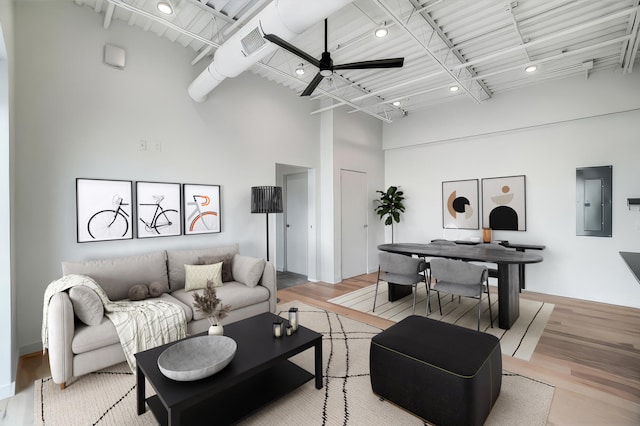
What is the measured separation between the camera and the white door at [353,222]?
5703 mm

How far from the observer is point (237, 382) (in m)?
1.72

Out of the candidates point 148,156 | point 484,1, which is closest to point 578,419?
point 484,1

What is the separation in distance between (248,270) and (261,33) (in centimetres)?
251

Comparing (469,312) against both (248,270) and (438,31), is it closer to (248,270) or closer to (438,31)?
(248,270)

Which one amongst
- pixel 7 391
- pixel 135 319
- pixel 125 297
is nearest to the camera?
pixel 7 391

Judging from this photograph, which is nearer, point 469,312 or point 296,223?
point 469,312

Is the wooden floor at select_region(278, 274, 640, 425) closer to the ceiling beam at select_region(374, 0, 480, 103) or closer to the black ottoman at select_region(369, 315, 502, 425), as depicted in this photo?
the black ottoman at select_region(369, 315, 502, 425)

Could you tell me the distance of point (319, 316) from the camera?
370cm

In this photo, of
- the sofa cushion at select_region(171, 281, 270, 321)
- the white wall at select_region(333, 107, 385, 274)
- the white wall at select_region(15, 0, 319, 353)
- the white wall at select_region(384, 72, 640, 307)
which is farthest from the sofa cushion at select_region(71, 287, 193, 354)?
the white wall at select_region(384, 72, 640, 307)

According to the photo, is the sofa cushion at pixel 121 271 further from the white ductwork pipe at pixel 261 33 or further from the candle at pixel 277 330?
the white ductwork pipe at pixel 261 33

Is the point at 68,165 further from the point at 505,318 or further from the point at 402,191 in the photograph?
the point at 402,191

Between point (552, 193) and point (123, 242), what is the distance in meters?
6.23

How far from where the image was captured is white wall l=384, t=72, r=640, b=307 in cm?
413

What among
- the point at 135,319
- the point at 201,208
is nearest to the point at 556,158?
the point at 201,208
